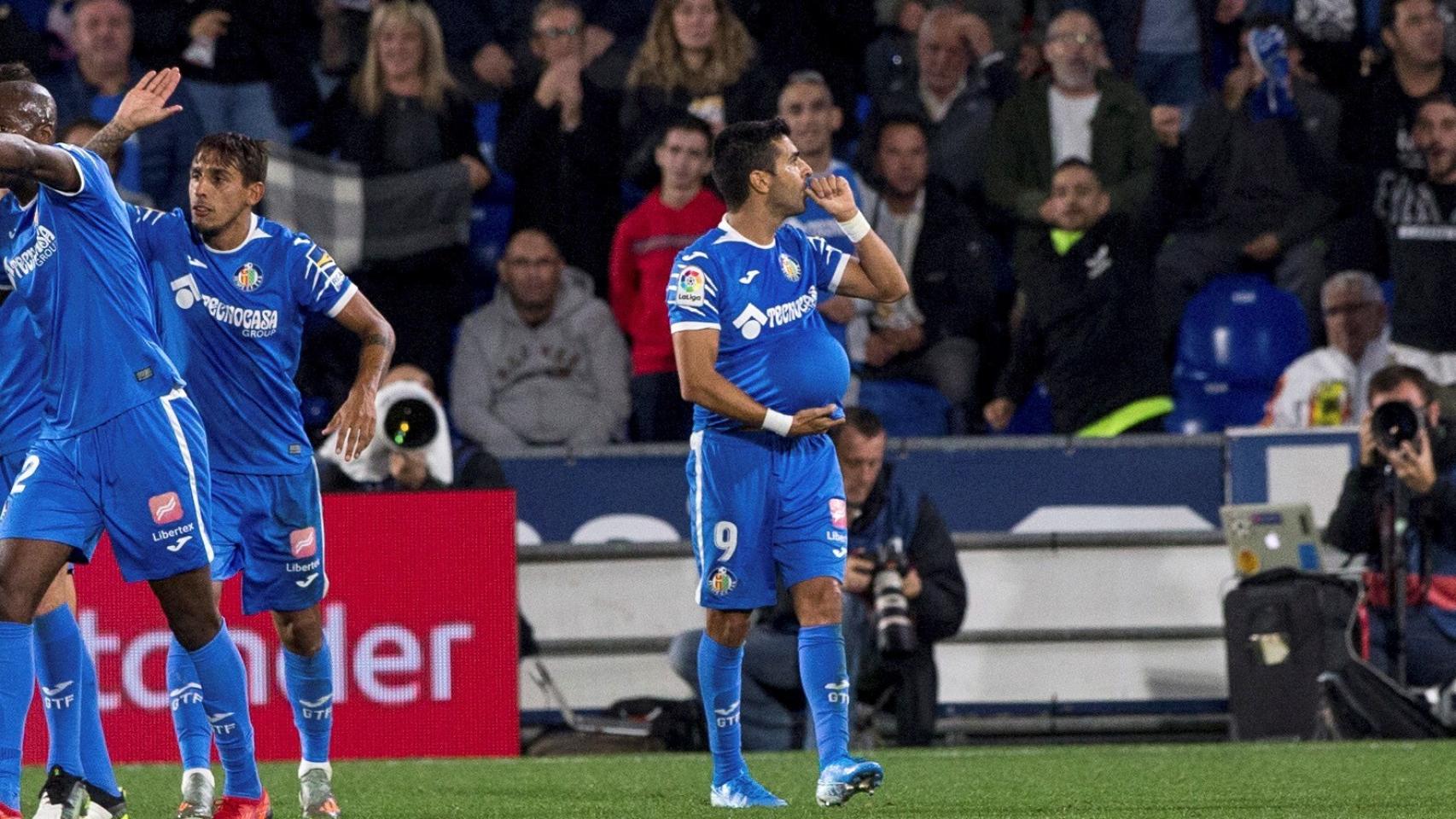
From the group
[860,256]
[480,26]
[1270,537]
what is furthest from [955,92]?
[860,256]

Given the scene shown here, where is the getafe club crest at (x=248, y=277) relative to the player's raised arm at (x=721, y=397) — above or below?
above

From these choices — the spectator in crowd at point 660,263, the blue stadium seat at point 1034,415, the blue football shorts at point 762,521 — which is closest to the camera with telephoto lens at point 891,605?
the spectator in crowd at point 660,263

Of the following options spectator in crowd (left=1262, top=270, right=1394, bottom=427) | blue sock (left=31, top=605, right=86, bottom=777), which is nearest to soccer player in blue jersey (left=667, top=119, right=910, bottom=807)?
blue sock (left=31, top=605, right=86, bottom=777)

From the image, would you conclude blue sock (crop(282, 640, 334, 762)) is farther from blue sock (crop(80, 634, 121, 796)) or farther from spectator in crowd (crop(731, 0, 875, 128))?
spectator in crowd (crop(731, 0, 875, 128))

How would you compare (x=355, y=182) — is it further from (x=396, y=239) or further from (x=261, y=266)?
(x=261, y=266)

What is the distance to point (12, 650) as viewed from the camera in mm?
5855

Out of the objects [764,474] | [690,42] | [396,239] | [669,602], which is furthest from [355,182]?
[764,474]

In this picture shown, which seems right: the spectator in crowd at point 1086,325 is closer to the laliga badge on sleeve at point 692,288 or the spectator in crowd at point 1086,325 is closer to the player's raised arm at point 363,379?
the laliga badge on sleeve at point 692,288

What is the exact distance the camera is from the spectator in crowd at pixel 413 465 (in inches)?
405

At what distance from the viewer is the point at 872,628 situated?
10.1m

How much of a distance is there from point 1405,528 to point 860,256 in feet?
13.8

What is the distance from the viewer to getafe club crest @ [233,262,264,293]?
6.88m

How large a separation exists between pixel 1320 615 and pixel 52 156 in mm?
6441

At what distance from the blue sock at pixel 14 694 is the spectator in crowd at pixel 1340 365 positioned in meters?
7.35
